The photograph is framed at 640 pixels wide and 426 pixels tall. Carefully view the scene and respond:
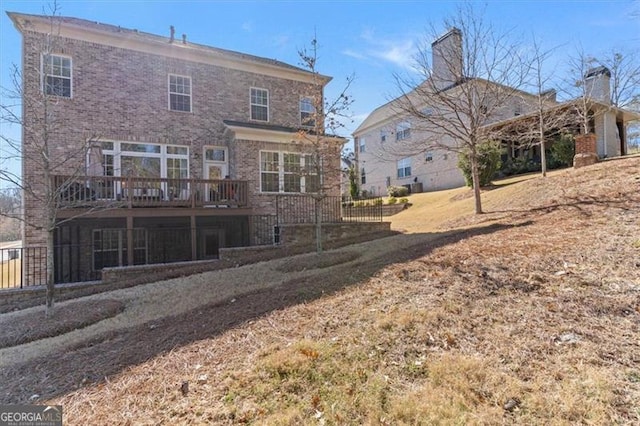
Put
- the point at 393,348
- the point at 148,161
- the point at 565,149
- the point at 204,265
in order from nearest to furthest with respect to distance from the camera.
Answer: the point at 393,348, the point at 204,265, the point at 148,161, the point at 565,149

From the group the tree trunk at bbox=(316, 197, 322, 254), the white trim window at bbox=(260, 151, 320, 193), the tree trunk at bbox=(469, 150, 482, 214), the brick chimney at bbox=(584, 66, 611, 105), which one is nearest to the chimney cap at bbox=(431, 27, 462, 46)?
the tree trunk at bbox=(469, 150, 482, 214)

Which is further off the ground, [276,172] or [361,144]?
[361,144]

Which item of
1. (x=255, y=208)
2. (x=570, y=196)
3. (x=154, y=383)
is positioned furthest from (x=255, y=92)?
(x=154, y=383)

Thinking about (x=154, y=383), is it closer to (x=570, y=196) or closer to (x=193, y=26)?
(x=570, y=196)

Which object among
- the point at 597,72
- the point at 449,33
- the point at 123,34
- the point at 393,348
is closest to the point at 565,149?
the point at 597,72

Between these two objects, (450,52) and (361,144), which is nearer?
(450,52)

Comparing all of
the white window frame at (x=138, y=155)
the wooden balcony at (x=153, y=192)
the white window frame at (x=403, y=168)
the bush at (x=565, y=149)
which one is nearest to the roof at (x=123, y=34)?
the white window frame at (x=138, y=155)

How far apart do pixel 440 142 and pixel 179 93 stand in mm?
10765

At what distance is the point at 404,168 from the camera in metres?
29.2

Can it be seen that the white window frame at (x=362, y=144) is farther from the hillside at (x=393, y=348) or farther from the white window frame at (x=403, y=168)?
the hillside at (x=393, y=348)

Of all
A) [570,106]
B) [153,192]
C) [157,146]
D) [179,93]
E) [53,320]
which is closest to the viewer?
[53,320]

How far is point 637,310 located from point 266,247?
9.53 meters

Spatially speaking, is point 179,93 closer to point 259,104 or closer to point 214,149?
point 214,149

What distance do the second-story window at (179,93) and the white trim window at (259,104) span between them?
2726 millimetres
